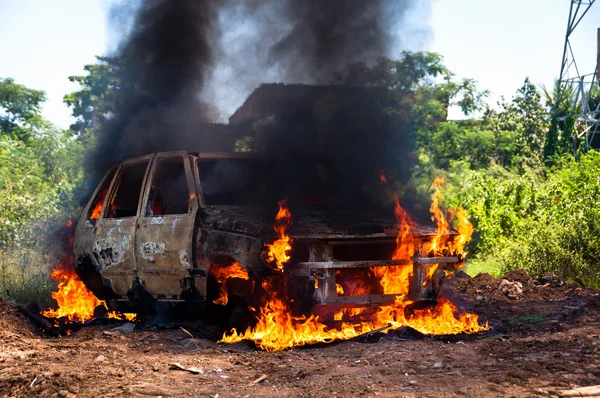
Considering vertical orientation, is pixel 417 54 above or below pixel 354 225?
above

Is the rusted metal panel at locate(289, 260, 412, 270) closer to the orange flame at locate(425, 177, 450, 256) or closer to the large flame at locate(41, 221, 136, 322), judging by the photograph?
the orange flame at locate(425, 177, 450, 256)

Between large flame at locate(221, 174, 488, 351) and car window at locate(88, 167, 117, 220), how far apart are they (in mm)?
2764

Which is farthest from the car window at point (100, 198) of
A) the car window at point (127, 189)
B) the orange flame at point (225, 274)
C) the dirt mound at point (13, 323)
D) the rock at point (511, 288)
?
the rock at point (511, 288)

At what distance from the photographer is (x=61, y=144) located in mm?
26422

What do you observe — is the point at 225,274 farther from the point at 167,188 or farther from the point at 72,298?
the point at 72,298

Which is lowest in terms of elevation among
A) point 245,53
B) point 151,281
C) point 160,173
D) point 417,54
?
point 151,281

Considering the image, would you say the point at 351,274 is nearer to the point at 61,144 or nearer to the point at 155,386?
the point at 155,386

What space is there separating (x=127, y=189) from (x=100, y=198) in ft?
1.35

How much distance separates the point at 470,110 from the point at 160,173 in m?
20.0

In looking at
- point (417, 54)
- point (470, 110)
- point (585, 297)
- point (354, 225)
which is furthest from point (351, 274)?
point (470, 110)

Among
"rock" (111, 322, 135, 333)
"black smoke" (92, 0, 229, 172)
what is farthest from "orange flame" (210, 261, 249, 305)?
"black smoke" (92, 0, 229, 172)

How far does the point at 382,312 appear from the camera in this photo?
6043 mm

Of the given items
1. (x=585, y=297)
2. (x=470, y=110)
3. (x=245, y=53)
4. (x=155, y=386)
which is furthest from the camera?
(x=470, y=110)

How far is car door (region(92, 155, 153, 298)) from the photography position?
6875 millimetres
